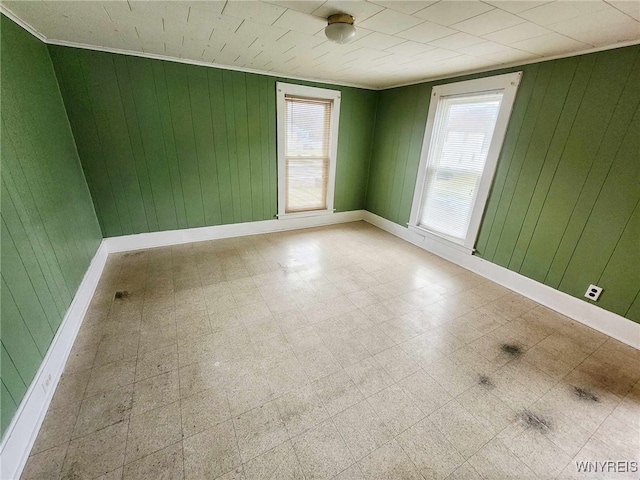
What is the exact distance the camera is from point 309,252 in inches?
145

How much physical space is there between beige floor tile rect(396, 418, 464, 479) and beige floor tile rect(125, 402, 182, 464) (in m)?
1.23

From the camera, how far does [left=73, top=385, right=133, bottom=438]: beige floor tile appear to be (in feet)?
4.76

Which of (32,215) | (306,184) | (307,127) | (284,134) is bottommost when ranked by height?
(306,184)

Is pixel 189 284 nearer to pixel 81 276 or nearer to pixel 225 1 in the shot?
pixel 81 276

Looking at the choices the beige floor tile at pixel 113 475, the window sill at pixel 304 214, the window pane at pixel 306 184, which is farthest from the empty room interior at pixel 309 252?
the window sill at pixel 304 214

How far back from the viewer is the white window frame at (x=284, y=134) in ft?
12.1

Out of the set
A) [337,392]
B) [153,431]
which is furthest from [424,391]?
[153,431]

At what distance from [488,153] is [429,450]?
2.85 m

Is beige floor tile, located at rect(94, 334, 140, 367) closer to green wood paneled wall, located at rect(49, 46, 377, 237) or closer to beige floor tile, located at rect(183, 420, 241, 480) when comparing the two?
beige floor tile, located at rect(183, 420, 241, 480)

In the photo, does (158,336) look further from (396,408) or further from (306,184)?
(306,184)

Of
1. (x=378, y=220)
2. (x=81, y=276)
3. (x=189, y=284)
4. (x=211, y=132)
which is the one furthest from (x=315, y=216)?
(x=81, y=276)

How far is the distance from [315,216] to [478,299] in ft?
8.98

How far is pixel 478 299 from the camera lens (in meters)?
2.73

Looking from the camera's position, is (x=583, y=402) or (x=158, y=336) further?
(x=158, y=336)
